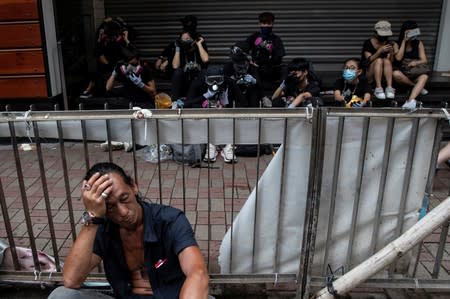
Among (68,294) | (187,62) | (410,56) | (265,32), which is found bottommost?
(68,294)

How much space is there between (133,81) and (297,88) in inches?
98.9

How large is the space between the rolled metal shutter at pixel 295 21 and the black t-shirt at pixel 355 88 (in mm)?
2200

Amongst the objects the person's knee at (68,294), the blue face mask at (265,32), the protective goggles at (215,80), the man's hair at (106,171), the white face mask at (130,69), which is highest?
the blue face mask at (265,32)

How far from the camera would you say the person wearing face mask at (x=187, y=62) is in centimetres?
634

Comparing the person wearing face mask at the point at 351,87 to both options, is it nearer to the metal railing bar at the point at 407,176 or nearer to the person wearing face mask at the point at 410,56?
the person wearing face mask at the point at 410,56

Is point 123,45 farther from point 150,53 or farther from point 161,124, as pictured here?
point 161,124

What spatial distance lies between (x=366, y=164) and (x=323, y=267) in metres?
0.73

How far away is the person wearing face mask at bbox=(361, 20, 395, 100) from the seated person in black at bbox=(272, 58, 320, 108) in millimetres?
1179

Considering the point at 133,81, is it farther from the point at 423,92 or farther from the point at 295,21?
the point at 423,92

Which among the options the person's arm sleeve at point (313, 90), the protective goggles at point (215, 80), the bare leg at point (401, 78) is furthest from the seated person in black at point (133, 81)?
the bare leg at point (401, 78)

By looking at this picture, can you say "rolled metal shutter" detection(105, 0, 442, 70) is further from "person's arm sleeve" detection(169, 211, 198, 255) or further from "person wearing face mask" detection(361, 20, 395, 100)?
"person's arm sleeve" detection(169, 211, 198, 255)

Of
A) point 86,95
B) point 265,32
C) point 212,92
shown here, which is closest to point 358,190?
point 212,92

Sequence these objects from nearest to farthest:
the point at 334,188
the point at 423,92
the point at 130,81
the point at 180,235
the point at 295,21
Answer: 1. the point at 180,235
2. the point at 334,188
3. the point at 130,81
4. the point at 423,92
5. the point at 295,21

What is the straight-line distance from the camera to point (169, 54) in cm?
695
